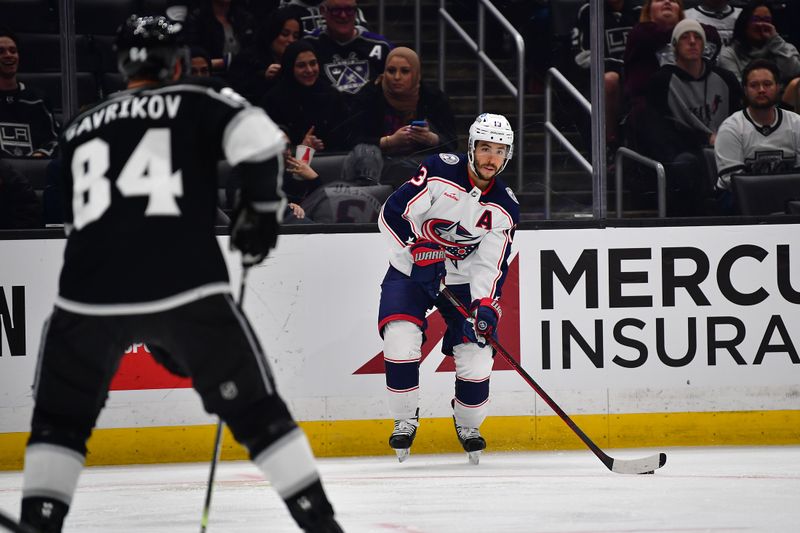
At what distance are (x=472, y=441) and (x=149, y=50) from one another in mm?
2506

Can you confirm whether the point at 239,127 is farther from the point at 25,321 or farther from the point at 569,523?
the point at 25,321

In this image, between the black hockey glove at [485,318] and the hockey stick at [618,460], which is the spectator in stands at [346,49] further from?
the hockey stick at [618,460]

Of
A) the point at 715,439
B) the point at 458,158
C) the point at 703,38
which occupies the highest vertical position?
the point at 703,38

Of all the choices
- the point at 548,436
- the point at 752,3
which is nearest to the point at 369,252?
the point at 548,436

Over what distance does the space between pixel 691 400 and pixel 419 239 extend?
1.32 m

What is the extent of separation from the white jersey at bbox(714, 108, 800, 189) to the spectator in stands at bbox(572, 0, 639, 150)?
47 cm

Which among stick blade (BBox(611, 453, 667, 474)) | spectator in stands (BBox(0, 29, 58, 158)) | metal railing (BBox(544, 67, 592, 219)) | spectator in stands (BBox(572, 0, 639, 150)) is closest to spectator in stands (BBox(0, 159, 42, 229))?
spectator in stands (BBox(0, 29, 58, 158))

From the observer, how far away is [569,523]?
11.3ft

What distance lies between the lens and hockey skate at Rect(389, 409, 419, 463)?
4.74m

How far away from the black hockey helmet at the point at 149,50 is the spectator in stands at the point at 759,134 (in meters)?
3.22

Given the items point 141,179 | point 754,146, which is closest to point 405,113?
point 754,146

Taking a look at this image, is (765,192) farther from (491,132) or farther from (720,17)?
(491,132)

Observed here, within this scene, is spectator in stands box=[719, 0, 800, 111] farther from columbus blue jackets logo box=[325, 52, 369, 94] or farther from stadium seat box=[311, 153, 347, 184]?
stadium seat box=[311, 153, 347, 184]

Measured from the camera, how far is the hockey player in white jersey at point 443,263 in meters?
4.73
